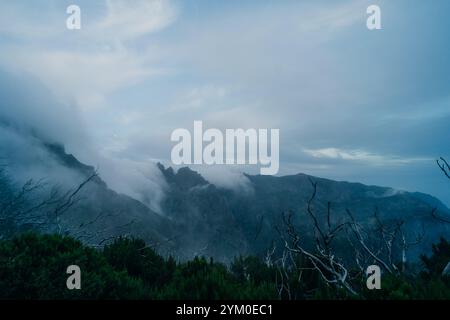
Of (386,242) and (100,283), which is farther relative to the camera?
(386,242)

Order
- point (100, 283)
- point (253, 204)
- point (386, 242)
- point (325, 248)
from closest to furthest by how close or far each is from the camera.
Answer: point (100, 283), point (325, 248), point (386, 242), point (253, 204)

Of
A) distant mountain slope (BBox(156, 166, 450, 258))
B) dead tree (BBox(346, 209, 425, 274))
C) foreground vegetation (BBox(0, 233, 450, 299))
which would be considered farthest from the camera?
distant mountain slope (BBox(156, 166, 450, 258))

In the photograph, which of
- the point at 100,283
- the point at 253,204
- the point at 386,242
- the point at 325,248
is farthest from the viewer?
the point at 253,204

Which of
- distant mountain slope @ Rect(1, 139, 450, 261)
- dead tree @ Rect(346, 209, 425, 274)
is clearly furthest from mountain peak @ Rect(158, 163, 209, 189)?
dead tree @ Rect(346, 209, 425, 274)

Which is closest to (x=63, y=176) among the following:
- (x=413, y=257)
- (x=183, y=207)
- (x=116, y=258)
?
(x=183, y=207)

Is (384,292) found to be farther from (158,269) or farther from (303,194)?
(303,194)

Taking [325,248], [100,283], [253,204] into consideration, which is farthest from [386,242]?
[253,204]

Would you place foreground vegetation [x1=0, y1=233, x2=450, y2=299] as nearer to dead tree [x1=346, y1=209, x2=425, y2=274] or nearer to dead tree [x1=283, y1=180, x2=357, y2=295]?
dead tree [x1=283, y1=180, x2=357, y2=295]

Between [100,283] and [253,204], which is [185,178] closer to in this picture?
[253,204]

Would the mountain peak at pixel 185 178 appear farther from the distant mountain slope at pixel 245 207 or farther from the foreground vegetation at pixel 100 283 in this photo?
the foreground vegetation at pixel 100 283

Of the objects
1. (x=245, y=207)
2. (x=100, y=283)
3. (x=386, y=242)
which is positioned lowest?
(x=245, y=207)

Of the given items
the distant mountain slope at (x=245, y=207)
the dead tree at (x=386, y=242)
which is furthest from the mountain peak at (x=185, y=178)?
the dead tree at (x=386, y=242)
